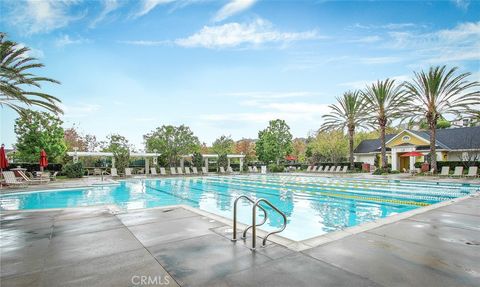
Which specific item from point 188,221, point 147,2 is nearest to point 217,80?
point 147,2

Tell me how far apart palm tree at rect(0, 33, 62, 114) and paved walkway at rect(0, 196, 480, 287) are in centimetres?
955

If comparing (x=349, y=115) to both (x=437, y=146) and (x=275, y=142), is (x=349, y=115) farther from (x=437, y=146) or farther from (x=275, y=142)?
(x=275, y=142)

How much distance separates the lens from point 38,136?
23750mm

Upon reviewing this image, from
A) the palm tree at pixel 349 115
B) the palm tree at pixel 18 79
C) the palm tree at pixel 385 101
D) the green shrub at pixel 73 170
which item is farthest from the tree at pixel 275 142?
the palm tree at pixel 18 79

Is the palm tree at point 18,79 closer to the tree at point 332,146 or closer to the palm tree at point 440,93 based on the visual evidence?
the palm tree at point 440,93

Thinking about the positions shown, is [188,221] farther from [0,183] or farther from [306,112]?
[306,112]

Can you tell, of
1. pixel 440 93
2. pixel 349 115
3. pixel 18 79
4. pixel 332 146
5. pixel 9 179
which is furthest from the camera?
pixel 332 146

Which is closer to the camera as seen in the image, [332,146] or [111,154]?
[111,154]

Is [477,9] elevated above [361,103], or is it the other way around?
[477,9]

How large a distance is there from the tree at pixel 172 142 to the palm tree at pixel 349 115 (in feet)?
54.2

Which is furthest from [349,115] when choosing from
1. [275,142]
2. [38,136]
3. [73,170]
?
[38,136]

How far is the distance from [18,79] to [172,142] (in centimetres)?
2018

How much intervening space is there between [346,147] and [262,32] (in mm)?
28164

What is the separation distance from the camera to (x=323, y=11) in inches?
563
